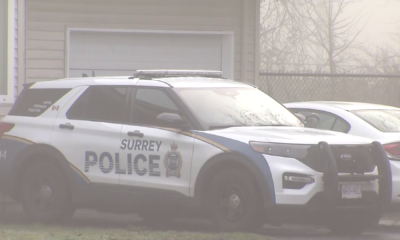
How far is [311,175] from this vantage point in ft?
27.3

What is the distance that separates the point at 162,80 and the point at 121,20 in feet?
14.6

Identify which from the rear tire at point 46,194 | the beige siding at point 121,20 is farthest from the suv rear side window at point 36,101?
the beige siding at point 121,20

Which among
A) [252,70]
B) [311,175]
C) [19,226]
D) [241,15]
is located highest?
[241,15]

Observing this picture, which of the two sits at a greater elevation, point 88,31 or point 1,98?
point 88,31

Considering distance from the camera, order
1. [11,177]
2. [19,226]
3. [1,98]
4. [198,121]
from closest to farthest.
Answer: [198,121]
[19,226]
[11,177]
[1,98]

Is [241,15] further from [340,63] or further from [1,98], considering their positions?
[340,63]

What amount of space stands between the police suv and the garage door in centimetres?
340

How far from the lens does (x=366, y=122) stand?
1040 centimetres

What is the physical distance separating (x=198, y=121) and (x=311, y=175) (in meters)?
1.45

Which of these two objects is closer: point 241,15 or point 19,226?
point 19,226

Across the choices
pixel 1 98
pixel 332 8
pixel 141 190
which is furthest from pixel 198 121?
pixel 332 8

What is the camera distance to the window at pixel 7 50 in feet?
42.1

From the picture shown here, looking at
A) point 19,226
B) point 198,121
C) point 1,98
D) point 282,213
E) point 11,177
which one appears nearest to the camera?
point 282,213

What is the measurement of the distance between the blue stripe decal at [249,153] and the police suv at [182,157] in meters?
0.01
